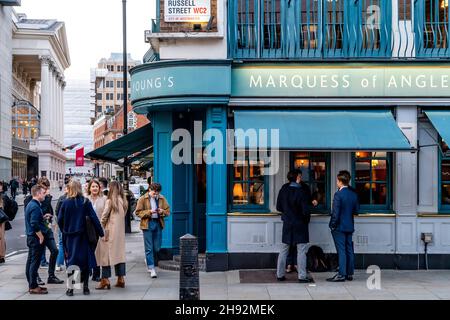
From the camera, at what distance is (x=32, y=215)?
377 inches

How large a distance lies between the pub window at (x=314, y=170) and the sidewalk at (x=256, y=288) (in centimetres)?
166

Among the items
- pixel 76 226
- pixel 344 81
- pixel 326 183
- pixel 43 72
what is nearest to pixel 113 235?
pixel 76 226

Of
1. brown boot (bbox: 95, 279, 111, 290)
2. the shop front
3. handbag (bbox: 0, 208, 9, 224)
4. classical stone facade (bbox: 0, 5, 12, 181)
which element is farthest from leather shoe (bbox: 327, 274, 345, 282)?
classical stone facade (bbox: 0, 5, 12, 181)

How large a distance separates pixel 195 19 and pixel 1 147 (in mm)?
48623

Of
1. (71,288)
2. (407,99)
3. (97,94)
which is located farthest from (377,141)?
(97,94)

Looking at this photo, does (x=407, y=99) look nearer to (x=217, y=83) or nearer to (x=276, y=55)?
(x=276, y=55)

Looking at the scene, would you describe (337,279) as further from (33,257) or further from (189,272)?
(33,257)

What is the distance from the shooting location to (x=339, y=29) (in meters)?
12.1

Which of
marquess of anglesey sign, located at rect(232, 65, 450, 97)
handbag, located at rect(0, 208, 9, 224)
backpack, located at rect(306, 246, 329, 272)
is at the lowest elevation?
backpack, located at rect(306, 246, 329, 272)

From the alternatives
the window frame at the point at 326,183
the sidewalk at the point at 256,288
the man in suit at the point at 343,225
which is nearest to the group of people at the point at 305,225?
the man in suit at the point at 343,225

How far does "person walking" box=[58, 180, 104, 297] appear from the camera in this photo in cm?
945

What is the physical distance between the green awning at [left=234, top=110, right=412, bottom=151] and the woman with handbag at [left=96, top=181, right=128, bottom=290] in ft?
7.76

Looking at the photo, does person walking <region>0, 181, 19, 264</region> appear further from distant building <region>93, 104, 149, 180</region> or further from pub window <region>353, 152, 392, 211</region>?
distant building <region>93, 104, 149, 180</region>

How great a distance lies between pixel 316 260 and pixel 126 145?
5.47 metres
